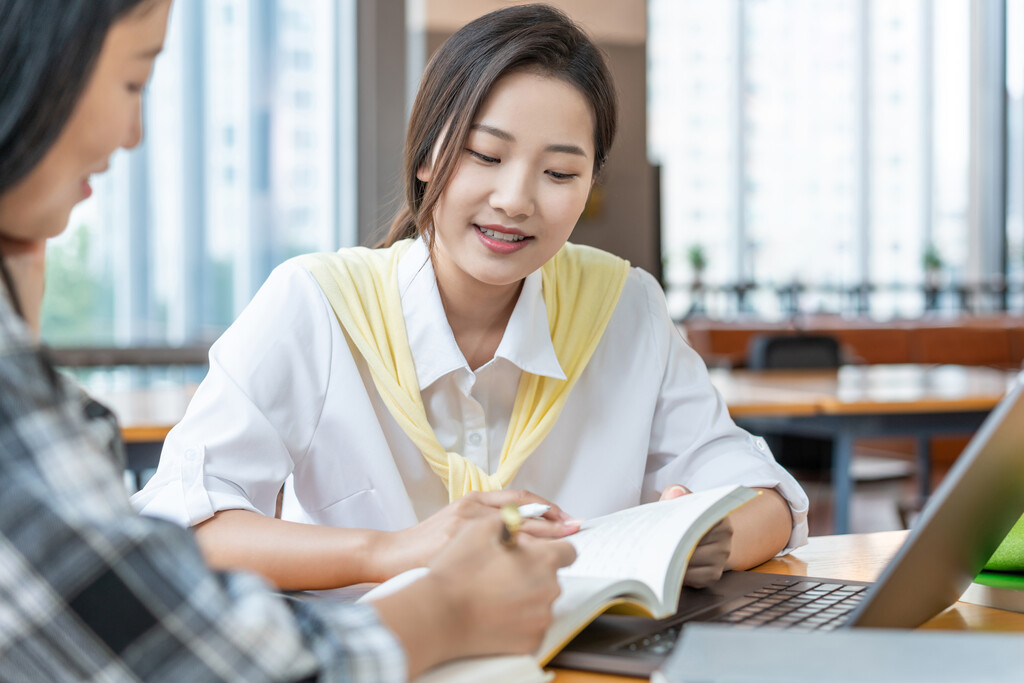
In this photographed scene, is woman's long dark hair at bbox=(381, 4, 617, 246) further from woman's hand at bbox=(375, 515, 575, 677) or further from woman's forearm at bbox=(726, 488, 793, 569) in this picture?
woman's hand at bbox=(375, 515, 575, 677)

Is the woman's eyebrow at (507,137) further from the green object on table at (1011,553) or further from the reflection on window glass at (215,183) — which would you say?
the reflection on window glass at (215,183)

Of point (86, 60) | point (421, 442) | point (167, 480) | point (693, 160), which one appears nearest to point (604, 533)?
point (421, 442)

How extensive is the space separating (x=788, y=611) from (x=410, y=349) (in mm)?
579

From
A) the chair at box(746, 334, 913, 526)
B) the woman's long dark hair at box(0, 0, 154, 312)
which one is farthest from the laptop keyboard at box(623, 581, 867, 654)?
the chair at box(746, 334, 913, 526)

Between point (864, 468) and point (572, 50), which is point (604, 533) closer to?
point (572, 50)

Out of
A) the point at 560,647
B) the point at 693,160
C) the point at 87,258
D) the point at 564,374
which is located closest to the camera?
the point at 560,647

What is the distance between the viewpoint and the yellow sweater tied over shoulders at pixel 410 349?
3.77ft

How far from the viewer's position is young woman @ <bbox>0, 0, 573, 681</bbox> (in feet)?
1.69

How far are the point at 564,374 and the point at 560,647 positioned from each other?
1.94 feet

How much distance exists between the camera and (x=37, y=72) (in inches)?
21.8

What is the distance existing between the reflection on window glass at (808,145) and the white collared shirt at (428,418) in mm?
7859

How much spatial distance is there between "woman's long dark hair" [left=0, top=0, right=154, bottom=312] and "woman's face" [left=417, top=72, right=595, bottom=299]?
61cm

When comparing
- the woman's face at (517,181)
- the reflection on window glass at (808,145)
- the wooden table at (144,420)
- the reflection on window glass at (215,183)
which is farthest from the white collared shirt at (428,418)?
the reflection on window glass at (808,145)

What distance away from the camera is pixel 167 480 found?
992 millimetres
